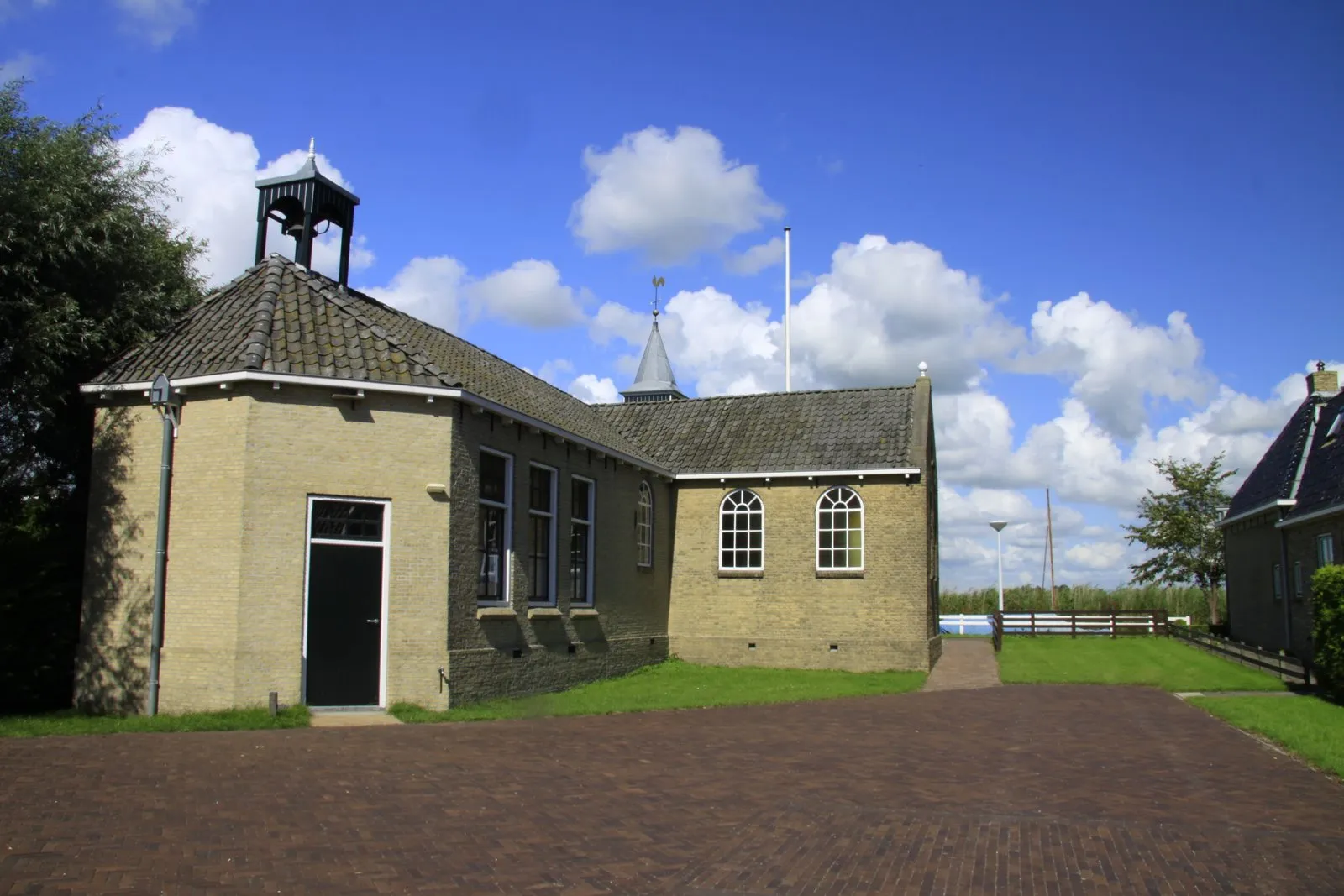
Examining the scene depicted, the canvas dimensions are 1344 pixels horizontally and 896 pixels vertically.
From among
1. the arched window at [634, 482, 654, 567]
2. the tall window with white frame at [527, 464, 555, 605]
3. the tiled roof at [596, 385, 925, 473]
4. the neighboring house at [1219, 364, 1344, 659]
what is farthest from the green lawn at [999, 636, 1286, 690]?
the tall window with white frame at [527, 464, 555, 605]

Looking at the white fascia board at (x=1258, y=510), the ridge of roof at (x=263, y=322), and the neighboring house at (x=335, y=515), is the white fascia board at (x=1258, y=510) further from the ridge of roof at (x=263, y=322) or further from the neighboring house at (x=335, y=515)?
the ridge of roof at (x=263, y=322)

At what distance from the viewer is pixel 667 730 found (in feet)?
47.7

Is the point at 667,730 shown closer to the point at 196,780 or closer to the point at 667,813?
the point at 667,813

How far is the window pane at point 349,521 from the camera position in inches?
601

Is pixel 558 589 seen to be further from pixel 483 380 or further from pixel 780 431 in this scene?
pixel 780 431

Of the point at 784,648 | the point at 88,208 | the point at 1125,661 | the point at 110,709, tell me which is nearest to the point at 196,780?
the point at 110,709

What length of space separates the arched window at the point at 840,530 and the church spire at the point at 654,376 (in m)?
18.5

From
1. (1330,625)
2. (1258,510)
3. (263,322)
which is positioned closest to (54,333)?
(263,322)

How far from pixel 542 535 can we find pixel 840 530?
858 centimetres

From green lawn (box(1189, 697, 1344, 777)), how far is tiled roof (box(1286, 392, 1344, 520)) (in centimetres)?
699

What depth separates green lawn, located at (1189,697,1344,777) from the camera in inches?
505

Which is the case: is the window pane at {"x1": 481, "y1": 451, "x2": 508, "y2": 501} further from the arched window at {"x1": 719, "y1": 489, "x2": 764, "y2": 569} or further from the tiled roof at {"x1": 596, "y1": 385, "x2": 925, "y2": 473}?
the arched window at {"x1": 719, "y1": 489, "x2": 764, "y2": 569}

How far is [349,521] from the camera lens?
50.8 ft

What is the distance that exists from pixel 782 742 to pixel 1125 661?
53.2 ft
